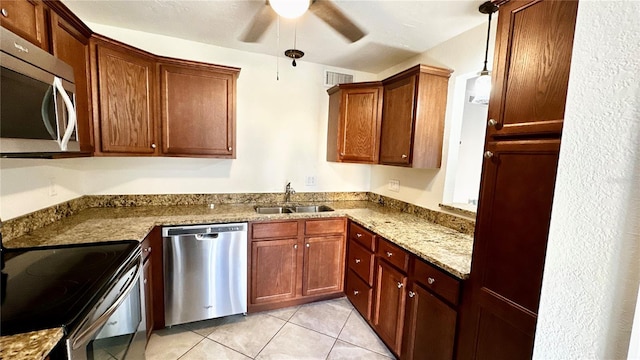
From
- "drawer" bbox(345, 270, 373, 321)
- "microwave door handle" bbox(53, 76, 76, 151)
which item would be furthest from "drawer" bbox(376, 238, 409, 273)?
"microwave door handle" bbox(53, 76, 76, 151)

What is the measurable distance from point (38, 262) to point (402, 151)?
2400mm

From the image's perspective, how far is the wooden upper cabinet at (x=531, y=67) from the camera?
3.23ft

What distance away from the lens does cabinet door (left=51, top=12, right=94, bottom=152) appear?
1.52m

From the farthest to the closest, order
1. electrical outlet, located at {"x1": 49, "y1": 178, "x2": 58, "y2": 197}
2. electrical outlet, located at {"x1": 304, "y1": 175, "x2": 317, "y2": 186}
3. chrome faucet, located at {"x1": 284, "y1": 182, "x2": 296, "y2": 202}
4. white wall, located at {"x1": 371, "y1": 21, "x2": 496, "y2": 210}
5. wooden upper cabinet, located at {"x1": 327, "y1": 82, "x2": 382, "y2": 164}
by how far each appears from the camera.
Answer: electrical outlet, located at {"x1": 304, "y1": 175, "x2": 317, "y2": 186} < chrome faucet, located at {"x1": 284, "y1": 182, "x2": 296, "y2": 202} < wooden upper cabinet, located at {"x1": 327, "y1": 82, "x2": 382, "y2": 164} < white wall, located at {"x1": 371, "y1": 21, "x2": 496, "y2": 210} < electrical outlet, located at {"x1": 49, "y1": 178, "x2": 58, "y2": 197}

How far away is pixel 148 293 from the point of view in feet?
6.54

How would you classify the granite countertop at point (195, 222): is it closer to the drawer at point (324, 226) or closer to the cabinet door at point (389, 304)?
the drawer at point (324, 226)

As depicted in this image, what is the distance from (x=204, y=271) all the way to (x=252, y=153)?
126 cm

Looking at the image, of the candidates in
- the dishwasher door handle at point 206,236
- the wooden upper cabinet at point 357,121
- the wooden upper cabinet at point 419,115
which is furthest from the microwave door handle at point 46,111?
the wooden upper cabinet at point 419,115

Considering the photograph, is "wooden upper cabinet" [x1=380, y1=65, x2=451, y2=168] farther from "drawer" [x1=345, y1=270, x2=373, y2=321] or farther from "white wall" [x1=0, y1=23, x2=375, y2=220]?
"drawer" [x1=345, y1=270, x2=373, y2=321]

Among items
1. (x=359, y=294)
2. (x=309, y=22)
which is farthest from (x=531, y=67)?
(x=359, y=294)

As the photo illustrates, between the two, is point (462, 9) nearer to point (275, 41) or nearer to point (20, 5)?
point (275, 41)

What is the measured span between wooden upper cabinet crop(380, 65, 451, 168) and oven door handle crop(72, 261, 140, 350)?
207cm

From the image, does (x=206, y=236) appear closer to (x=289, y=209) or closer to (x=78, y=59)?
(x=289, y=209)

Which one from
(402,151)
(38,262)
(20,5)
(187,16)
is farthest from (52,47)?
(402,151)
